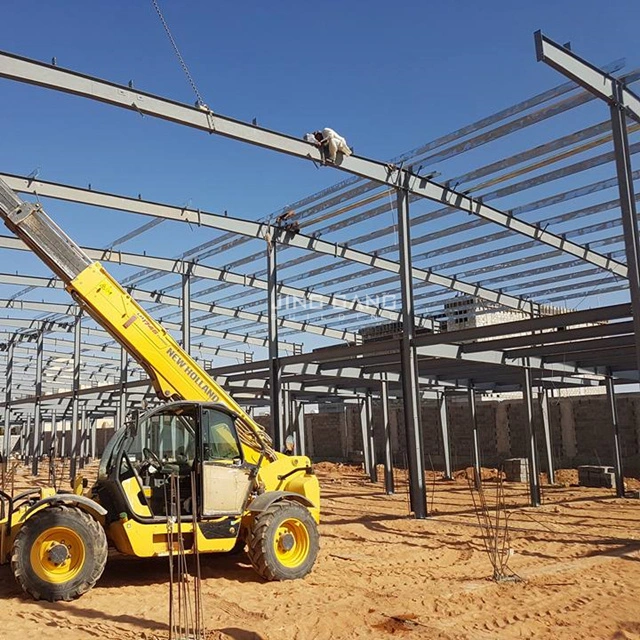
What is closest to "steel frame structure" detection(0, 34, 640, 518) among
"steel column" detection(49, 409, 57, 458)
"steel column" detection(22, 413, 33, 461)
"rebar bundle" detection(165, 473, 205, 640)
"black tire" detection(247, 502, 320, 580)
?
"steel column" detection(49, 409, 57, 458)

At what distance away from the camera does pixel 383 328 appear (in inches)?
1126

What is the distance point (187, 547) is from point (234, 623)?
1839mm

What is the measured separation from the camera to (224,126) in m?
10.8

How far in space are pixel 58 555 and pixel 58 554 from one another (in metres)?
0.01

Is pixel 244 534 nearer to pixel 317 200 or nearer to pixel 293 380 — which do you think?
pixel 317 200

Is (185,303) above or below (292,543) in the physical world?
above

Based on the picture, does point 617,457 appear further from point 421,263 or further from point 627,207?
point 627,207

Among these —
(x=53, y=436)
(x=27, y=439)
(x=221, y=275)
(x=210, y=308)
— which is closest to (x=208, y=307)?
(x=210, y=308)

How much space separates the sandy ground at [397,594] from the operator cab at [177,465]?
976mm

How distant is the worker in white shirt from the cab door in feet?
18.9

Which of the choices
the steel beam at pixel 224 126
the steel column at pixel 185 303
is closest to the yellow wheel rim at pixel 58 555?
the steel beam at pixel 224 126

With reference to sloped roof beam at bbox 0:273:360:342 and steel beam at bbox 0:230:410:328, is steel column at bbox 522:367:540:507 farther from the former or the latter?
sloped roof beam at bbox 0:273:360:342

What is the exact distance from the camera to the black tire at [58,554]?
6891 mm

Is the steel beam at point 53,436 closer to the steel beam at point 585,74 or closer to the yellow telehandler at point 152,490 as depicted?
the yellow telehandler at point 152,490
